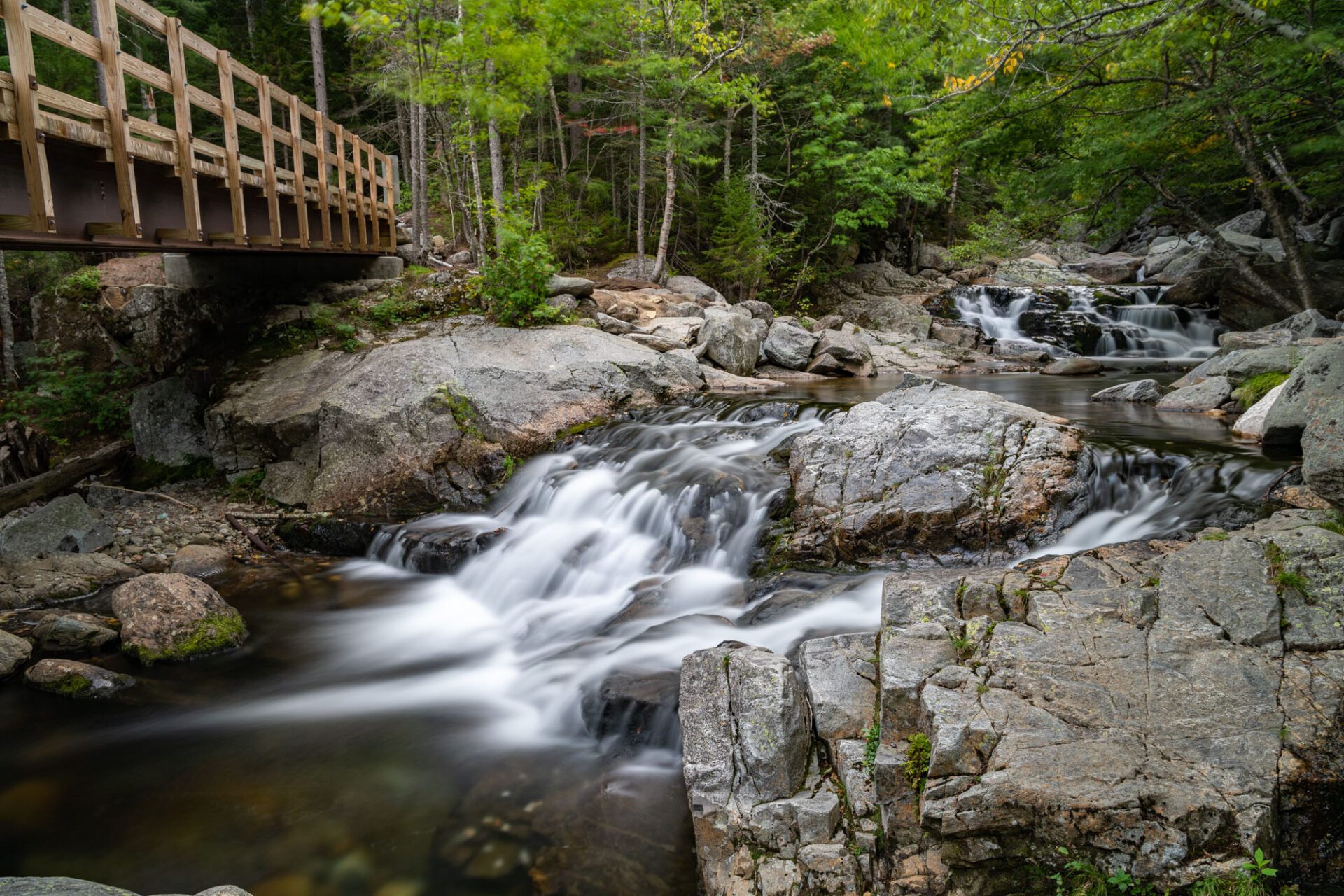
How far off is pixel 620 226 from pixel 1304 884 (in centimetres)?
2053

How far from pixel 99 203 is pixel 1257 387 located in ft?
43.2

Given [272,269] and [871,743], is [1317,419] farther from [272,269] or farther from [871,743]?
[272,269]

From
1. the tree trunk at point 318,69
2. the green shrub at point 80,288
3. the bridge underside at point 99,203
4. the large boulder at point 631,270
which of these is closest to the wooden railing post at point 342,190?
the bridge underside at point 99,203

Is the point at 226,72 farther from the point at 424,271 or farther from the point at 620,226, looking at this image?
the point at 620,226

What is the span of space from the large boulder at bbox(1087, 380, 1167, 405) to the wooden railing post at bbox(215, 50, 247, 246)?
12.2 meters

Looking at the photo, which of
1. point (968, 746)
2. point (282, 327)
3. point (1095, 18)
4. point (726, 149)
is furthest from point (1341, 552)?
point (726, 149)

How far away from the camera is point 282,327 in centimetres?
1229

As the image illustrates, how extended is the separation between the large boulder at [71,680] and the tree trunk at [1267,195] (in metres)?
14.4

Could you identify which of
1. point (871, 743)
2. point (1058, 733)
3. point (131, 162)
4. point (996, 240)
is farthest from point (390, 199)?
point (1058, 733)

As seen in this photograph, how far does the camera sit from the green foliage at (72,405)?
459 inches

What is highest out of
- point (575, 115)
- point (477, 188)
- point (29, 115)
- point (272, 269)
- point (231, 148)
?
point (575, 115)

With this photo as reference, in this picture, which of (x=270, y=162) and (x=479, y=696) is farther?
(x=270, y=162)

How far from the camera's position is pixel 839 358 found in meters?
15.0

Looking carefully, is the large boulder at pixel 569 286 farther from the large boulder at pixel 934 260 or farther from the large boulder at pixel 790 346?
the large boulder at pixel 934 260
